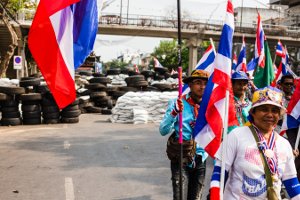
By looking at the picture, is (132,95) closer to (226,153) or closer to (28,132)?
(28,132)

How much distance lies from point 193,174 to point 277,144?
1.70 metres

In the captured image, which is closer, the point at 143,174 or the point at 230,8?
the point at 230,8

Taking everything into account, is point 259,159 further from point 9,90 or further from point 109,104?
point 109,104

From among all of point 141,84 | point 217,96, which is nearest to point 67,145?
point 217,96

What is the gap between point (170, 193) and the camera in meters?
6.57

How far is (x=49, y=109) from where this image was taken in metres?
14.8

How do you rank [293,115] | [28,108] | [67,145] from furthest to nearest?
[28,108]
[67,145]
[293,115]

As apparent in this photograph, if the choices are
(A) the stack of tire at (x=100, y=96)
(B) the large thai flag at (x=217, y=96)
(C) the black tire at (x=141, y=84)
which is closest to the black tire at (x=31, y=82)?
(A) the stack of tire at (x=100, y=96)

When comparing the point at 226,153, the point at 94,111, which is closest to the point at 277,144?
the point at 226,153

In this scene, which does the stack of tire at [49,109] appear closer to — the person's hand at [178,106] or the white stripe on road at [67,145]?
the white stripe on road at [67,145]

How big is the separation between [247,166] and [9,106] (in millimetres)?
12472

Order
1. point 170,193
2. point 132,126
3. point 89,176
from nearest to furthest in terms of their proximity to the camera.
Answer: point 170,193
point 89,176
point 132,126

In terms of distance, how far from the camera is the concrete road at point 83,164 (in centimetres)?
658

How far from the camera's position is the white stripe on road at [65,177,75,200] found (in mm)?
6280
